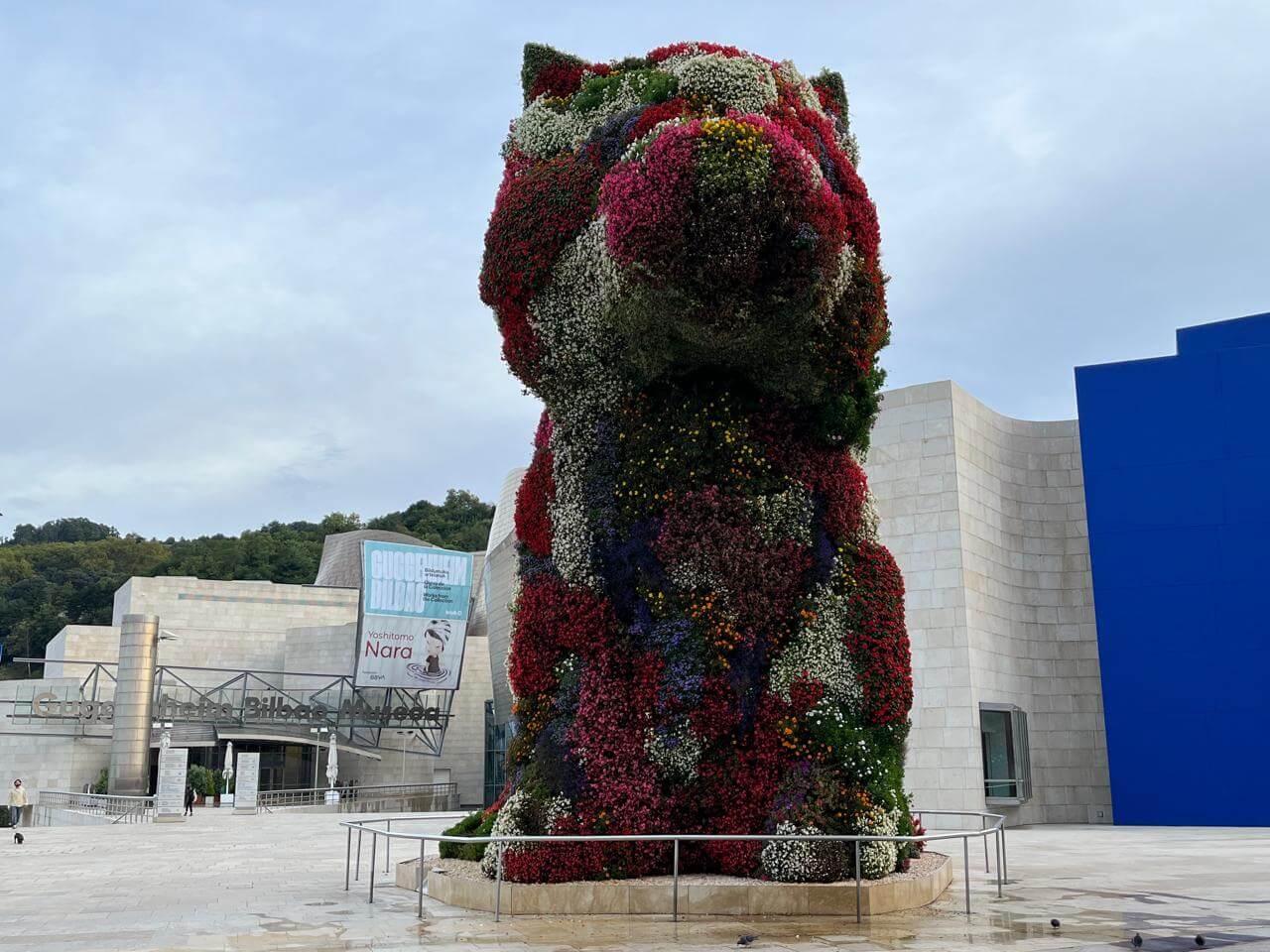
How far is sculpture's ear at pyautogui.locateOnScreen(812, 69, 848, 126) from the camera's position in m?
13.7

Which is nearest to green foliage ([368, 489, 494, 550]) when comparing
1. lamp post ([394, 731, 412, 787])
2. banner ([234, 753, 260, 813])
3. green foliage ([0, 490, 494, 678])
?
green foliage ([0, 490, 494, 678])

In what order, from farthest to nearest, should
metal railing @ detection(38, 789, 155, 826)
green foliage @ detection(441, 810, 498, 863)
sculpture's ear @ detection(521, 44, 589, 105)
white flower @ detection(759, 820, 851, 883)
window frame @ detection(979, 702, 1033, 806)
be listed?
metal railing @ detection(38, 789, 155, 826) < window frame @ detection(979, 702, 1033, 806) < sculpture's ear @ detection(521, 44, 589, 105) < green foliage @ detection(441, 810, 498, 863) < white flower @ detection(759, 820, 851, 883)

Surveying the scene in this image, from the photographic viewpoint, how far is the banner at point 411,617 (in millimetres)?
43844

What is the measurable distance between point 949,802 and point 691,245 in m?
19.8

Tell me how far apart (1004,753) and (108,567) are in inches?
3460

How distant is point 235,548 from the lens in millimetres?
95812

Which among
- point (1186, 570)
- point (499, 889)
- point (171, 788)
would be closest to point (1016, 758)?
point (1186, 570)

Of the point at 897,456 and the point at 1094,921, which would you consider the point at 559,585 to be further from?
→ the point at 897,456

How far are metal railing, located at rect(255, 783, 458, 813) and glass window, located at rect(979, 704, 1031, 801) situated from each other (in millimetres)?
25872

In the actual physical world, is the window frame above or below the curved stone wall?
below

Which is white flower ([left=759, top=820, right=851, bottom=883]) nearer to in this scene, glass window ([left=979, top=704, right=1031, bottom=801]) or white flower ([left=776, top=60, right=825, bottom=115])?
white flower ([left=776, top=60, right=825, bottom=115])

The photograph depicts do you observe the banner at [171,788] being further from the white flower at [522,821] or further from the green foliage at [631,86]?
the green foliage at [631,86]

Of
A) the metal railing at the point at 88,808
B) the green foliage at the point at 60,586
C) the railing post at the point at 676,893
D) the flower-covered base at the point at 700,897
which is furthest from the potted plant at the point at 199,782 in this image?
the green foliage at the point at 60,586

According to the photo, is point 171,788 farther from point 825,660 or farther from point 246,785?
point 825,660
